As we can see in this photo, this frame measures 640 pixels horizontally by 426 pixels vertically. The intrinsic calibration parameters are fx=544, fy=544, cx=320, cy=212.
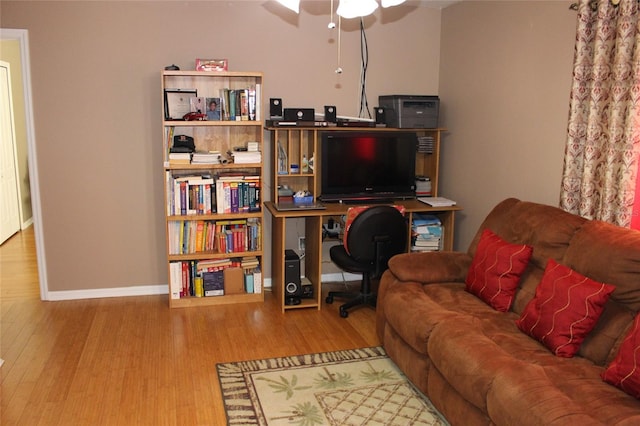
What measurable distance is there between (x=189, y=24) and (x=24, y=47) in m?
1.22

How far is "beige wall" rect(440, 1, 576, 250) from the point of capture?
3.48 metres

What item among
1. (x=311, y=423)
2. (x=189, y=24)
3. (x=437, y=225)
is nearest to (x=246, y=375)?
(x=311, y=423)

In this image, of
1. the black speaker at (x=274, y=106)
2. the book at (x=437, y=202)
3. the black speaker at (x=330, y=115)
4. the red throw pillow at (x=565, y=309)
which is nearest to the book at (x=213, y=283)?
the black speaker at (x=274, y=106)

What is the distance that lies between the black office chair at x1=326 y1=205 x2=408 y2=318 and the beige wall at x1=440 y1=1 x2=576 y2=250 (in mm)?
839

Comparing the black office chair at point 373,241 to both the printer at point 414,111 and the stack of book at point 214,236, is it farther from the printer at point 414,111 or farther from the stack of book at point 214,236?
the printer at point 414,111

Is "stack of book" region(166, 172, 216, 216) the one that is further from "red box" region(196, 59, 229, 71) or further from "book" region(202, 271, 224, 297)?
"red box" region(196, 59, 229, 71)

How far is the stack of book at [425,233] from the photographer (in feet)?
14.7

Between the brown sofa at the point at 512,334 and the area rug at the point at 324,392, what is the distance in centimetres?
13

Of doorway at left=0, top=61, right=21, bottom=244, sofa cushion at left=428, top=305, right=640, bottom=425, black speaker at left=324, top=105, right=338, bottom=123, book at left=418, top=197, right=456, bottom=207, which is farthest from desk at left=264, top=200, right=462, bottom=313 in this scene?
doorway at left=0, top=61, right=21, bottom=244

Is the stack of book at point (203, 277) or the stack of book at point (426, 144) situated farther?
the stack of book at point (426, 144)

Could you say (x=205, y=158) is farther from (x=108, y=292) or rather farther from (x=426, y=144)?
(x=426, y=144)

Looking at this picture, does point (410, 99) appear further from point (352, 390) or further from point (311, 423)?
point (311, 423)

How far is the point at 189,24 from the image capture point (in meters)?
4.28

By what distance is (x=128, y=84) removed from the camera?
13.9ft
